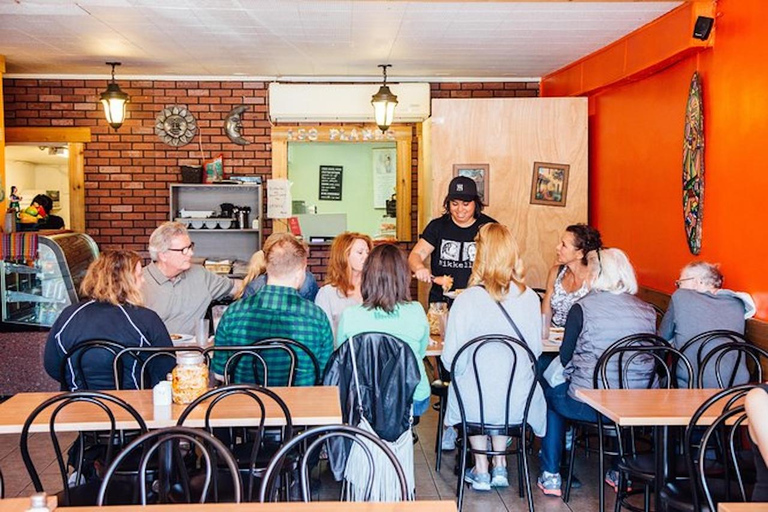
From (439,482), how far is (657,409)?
1.72m

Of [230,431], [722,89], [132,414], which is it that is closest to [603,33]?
[722,89]

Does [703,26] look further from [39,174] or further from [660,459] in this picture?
[39,174]

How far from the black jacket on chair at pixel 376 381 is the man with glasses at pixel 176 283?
1464 millimetres

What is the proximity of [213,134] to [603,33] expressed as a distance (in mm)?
4069

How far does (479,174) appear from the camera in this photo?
7.09 meters

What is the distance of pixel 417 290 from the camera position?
867 cm

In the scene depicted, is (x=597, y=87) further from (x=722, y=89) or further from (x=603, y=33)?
(x=722, y=89)

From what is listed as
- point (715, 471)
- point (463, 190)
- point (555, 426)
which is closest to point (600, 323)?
point (555, 426)

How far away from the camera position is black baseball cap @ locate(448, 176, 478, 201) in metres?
5.93

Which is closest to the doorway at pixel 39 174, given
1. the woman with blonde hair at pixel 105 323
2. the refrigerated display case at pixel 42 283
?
the refrigerated display case at pixel 42 283

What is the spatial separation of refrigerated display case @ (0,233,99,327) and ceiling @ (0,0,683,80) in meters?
1.57

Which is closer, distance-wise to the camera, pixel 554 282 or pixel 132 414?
pixel 132 414

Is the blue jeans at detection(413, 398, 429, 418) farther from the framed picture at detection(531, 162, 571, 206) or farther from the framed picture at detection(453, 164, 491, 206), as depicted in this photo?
the framed picture at detection(531, 162, 571, 206)

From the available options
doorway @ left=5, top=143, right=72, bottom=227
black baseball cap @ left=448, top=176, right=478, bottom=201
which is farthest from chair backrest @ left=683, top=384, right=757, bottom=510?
doorway @ left=5, top=143, right=72, bottom=227
